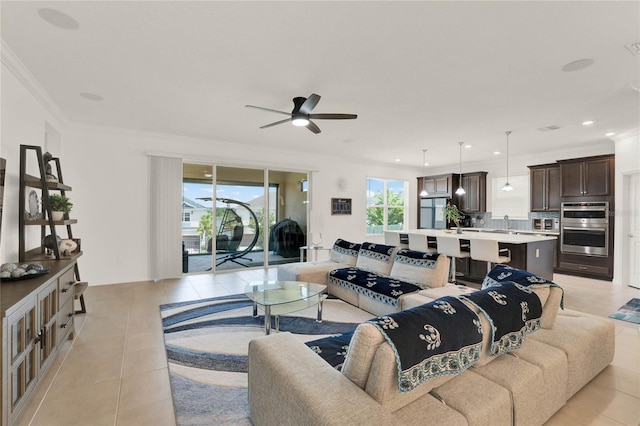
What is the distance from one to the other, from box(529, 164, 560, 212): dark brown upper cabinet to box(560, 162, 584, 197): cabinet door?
0.71ft

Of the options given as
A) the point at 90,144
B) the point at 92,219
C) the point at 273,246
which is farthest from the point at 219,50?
the point at 273,246

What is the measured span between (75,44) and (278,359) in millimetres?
3018

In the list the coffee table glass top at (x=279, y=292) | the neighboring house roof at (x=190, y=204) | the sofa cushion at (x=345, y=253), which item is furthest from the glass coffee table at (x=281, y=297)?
the neighboring house roof at (x=190, y=204)

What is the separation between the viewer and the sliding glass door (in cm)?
591

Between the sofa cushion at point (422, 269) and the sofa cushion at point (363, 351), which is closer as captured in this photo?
the sofa cushion at point (363, 351)

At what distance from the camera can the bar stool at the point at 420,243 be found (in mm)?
5523

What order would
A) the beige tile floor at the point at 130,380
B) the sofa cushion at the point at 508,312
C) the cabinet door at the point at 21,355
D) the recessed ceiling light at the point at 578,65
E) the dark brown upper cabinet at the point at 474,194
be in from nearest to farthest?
the sofa cushion at the point at 508,312, the cabinet door at the point at 21,355, the beige tile floor at the point at 130,380, the recessed ceiling light at the point at 578,65, the dark brown upper cabinet at the point at 474,194

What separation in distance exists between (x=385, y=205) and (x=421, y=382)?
7.67 meters

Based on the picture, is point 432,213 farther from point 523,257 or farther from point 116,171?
point 116,171

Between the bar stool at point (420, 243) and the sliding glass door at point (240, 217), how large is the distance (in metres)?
2.63

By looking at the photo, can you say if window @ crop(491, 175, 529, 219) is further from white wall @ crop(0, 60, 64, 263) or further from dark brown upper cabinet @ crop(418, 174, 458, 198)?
white wall @ crop(0, 60, 64, 263)

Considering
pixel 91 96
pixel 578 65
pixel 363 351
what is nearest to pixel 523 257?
pixel 578 65

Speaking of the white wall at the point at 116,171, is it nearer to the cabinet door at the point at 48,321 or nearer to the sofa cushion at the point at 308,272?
the cabinet door at the point at 48,321

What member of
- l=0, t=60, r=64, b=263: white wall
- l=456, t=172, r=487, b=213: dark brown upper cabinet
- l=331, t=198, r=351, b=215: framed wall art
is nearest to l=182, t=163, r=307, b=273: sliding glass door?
l=331, t=198, r=351, b=215: framed wall art
